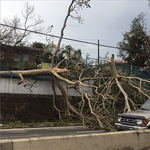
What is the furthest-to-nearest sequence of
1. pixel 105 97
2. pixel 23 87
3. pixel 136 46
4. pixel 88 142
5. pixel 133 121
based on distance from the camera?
pixel 136 46 → pixel 23 87 → pixel 105 97 → pixel 133 121 → pixel 88 142

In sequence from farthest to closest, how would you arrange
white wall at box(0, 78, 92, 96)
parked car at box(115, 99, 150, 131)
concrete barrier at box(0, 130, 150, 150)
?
white wall at box(0, 78, 92, 96)
parked car at box(115, 99, 150, 131)
concrete barrier at box(0, 130, 150, 150)

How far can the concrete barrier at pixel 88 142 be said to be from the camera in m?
3.43

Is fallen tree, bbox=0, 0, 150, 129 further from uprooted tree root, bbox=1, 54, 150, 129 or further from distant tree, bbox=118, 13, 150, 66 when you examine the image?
distant tree, bbox=118, 13, 150, 66

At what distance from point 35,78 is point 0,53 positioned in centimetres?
1061

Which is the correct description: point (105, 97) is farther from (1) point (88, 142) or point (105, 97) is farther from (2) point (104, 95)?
(1) point (88, 142)

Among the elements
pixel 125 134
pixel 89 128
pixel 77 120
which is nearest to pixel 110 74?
pixel 77 120

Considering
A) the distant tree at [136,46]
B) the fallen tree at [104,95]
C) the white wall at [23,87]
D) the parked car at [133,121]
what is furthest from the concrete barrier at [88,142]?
the distant tree at [136,46]

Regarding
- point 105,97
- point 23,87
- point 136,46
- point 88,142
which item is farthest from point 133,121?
point 136,46

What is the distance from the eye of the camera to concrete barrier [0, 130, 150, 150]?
3.43 m

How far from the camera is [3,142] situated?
129 inches

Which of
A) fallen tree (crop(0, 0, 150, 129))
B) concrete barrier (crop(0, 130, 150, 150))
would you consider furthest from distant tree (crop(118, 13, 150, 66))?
concrete barrier (crop(0, 130, 150, 150))

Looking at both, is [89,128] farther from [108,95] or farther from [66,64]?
[66,64]

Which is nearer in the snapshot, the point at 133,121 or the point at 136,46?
the point at 133,121

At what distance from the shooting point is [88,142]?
4.31 metres
